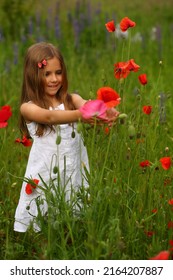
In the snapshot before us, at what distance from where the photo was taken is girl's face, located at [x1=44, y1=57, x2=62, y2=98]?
2438 millimetres

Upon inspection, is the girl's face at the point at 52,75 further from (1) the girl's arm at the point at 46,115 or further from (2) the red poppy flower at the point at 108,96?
(2) the red poppy flower at the point at 108,96

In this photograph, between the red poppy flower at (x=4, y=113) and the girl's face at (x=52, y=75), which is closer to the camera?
Result: the red poppy flower at (x=4, y=113)

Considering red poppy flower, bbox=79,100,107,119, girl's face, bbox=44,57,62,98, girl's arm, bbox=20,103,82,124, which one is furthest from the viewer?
girl's face, bbox=44,57,62,98

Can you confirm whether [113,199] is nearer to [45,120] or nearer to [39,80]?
[45,120]

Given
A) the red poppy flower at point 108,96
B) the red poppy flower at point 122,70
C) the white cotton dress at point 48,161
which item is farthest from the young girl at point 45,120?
the red poppy flower at point 108,96

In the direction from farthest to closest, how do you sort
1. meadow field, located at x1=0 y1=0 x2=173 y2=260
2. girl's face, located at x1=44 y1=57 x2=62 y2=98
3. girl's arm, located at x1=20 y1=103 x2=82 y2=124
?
girl's face, located at x1=44 y1=57 x2=62 y2=98
girl's arm, located at x1=20 y1=103 x2=82 y2=124
meadow field, located at x1=0 y1=0 x2=173 y2=260

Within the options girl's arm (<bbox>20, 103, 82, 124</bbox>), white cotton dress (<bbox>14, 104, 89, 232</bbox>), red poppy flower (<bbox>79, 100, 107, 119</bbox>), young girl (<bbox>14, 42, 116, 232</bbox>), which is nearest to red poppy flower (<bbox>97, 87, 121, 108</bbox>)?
red poppy flower (<bbox>79, 100, 107, 119</bbox>)

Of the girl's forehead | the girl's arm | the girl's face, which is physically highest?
the girl's forehead

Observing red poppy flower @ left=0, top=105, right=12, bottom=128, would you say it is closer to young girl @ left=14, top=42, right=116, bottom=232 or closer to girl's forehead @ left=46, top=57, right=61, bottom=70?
young girl @ left=14, top=42, right=116, bottom=232

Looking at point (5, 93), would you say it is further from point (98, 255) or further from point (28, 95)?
point (98, 255)

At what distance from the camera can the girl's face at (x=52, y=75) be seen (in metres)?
2.44

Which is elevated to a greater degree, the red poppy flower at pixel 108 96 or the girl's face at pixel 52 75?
the girl's face at pixel 52 75

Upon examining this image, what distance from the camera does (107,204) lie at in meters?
2.15

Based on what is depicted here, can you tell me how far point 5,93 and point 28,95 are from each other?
5.87ft
